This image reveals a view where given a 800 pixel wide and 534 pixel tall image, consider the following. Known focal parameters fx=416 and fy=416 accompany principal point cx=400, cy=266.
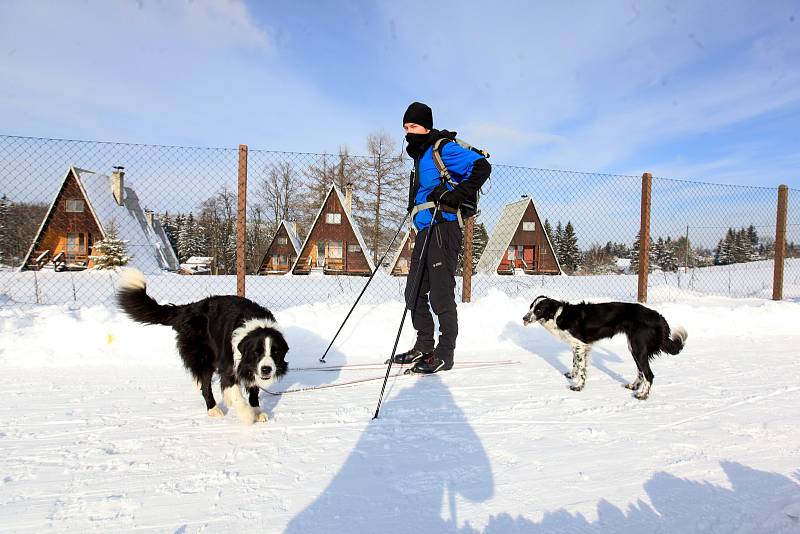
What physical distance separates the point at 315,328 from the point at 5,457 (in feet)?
11.5

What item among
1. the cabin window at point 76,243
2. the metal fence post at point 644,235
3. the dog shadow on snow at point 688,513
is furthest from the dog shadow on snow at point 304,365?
the cabin window at point 76,243

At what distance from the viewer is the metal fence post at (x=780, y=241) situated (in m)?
8.50

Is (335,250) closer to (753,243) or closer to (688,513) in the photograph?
(753,243)

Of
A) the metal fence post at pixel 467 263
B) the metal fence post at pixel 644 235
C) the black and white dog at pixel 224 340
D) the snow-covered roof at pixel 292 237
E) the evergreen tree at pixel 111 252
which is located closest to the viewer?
the black and white dog at pixel 224 340

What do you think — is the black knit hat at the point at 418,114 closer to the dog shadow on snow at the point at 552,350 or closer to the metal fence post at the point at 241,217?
the metal fence post at the point at 241,217

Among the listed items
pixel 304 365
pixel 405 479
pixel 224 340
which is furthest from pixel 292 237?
pixel 405 479

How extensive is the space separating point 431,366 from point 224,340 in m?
1.94

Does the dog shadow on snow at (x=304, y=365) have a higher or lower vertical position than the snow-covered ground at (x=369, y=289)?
lower

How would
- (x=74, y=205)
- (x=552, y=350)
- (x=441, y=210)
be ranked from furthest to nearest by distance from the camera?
(x=74, y=205) < (x=552, y=350) < (x=441, y=210)

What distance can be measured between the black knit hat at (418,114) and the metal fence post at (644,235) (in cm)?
490

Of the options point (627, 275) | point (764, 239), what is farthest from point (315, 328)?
point (627, 275)

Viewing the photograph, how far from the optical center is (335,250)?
22.0 metres

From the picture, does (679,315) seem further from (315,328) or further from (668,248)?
(668,248)

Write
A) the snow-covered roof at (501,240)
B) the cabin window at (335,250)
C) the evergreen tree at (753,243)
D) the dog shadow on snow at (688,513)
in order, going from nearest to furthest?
the dog shadow on snow at (688,513)
the evergreen tree at (753,243)
the snow-covered roof at (501,240)
the cabin window at (335,250)
